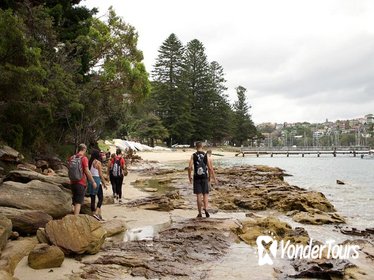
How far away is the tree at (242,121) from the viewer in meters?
90.7

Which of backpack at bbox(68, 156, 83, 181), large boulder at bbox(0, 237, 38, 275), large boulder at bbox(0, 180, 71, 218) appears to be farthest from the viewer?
backpack at bbox(68, 156, 83, 181)

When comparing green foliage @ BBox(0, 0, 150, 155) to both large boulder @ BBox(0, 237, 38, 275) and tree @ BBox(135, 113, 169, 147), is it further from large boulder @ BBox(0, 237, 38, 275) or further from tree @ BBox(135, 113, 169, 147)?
tree @ BBox(135, 113, 169, 147)

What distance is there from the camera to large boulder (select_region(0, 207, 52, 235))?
20.2 ft

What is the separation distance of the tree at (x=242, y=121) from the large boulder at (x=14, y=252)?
83641 mm

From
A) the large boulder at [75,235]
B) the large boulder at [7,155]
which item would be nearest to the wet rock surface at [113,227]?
the large boulder at [75,235]

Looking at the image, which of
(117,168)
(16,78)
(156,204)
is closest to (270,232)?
(156,204)

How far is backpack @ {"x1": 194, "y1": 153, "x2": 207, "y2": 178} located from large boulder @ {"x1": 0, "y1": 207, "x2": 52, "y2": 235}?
11.7 ft

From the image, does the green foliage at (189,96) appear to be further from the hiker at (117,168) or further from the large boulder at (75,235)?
the large boulder at (75,235)

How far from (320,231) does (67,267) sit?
587cm

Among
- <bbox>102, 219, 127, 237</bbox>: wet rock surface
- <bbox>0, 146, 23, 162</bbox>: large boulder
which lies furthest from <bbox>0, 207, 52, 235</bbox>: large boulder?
<bbox>0, 146, 23, 162</bbox>: large boulder

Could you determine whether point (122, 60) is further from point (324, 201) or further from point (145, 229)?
point (145, 229)

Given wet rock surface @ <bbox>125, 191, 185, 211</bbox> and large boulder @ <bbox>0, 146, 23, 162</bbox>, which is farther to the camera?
large boulder @ <bbox>0, 146, 23, 162</bbox>

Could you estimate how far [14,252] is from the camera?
5242mm

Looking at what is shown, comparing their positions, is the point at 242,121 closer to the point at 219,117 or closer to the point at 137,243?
the point at 219,117
